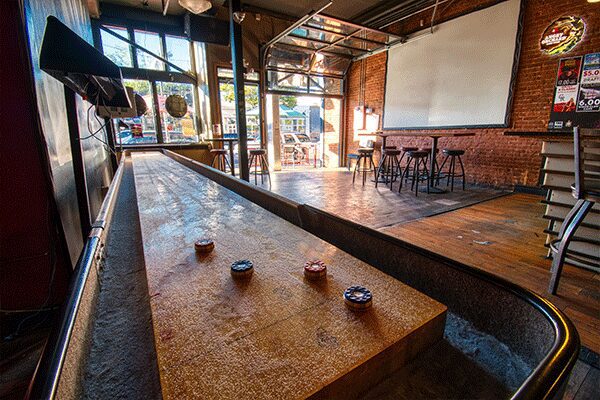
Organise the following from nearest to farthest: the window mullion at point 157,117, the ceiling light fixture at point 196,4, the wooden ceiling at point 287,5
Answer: the ceiling light fixture at point 196,4 < the wooden ceiling at point 287,5 < the window mullion at point 157,117

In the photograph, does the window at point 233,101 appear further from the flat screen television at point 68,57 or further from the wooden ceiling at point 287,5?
the flat screen television at point 68,57

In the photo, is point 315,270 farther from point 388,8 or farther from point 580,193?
point 388,8

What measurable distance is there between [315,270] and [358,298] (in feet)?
0.41

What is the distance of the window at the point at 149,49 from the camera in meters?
6.96

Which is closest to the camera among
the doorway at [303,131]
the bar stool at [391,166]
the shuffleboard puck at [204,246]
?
the shuffleboard puck at [204,246]

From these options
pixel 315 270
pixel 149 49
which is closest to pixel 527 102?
pixel 315 270

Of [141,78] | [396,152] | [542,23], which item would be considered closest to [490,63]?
[542,23]

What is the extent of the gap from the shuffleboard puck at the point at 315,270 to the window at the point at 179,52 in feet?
27.5

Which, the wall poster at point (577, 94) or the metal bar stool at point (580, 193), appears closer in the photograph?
the metal bar stool at point (580, 193)

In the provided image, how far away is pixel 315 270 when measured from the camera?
636 mm

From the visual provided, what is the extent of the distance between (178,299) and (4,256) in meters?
1.68

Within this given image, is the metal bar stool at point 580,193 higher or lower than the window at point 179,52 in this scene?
lower

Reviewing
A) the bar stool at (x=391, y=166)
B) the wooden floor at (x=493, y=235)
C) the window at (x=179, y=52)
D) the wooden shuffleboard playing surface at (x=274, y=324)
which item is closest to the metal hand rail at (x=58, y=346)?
the wooden shuffleboard playing surface at (x=274, y=324)

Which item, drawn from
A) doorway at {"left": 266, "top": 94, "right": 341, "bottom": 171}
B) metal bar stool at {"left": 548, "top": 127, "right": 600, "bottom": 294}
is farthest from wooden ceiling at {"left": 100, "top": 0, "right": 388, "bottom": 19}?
metal bar stool at {"left": 548, "top": 127, "right": 600, "bottom": 294}
